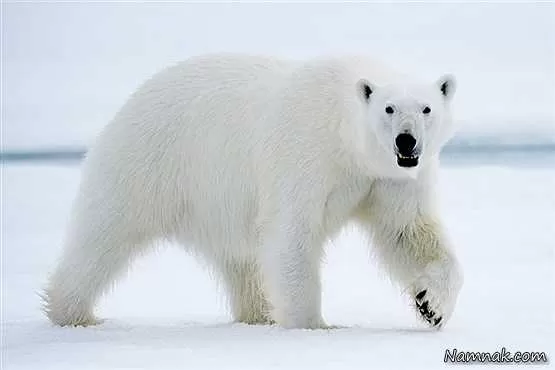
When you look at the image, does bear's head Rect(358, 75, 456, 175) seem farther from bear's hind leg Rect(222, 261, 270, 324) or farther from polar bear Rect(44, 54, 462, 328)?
bear's hind leg Rect(222, 261, 270, 324)

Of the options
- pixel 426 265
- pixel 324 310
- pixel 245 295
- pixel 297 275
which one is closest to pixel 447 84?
pixel 426 265

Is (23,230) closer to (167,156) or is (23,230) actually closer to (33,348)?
(167,156)

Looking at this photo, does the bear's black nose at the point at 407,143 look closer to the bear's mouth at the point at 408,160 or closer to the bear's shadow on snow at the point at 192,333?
the bear's mouth at the point at 408,160

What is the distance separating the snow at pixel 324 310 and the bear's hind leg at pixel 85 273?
15 cm

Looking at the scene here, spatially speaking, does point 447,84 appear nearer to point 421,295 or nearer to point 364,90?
point 364,90

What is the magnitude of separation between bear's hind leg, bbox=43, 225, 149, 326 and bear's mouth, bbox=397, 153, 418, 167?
169cm

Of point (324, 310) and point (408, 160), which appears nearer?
point (408, 160)

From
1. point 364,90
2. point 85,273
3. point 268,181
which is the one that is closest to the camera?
point 364,90

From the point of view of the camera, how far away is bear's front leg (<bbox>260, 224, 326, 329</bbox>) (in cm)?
518

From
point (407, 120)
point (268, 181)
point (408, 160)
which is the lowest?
point (268, 181)

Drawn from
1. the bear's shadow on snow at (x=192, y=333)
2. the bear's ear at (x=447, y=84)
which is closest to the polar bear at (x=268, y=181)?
the bear's ear at (x=447, y=84)

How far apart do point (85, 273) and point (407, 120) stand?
200cm

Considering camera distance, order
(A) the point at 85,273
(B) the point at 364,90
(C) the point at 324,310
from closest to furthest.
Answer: (B) the point at 364,90
(A) the point at 85,273
(C) the point at 324,310

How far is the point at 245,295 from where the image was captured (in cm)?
613
